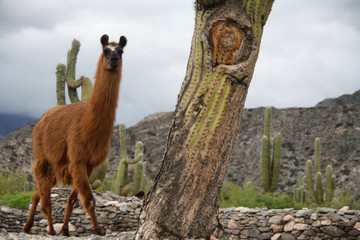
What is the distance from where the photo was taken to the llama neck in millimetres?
6777

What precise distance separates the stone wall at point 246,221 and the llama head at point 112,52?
3924 millimetres

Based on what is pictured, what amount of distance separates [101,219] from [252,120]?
31537mm

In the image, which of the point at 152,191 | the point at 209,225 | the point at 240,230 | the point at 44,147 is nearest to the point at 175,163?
the point at 152,191

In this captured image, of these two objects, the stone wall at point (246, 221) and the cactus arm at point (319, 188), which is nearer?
the stone wall at point (246, 221)

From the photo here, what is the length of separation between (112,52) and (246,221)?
5349 mm

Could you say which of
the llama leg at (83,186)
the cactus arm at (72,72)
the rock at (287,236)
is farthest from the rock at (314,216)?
the cactus arm at (72,72)

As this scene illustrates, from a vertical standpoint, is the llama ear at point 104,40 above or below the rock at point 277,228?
above

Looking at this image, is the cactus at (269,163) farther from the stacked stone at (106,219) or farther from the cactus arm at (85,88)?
the stacked stone at (106,219)

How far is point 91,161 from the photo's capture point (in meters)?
6.95

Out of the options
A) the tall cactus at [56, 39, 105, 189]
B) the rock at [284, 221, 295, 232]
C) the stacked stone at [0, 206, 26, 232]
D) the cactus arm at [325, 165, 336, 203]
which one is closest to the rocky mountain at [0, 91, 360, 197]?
the cactus arm at [325, 165, 336, 203]

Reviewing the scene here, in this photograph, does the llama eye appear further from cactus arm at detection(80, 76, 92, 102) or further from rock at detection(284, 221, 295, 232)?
cactus arm at detection(80, 76, 92, 102)

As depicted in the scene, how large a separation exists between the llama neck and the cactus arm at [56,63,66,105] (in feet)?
22.3

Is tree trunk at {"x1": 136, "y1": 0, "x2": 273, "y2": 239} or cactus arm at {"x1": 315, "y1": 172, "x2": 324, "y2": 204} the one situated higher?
tree trunk at {"x1": 136, "y1": 0, "x2": 273, "y2": 239}

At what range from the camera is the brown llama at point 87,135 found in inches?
266
